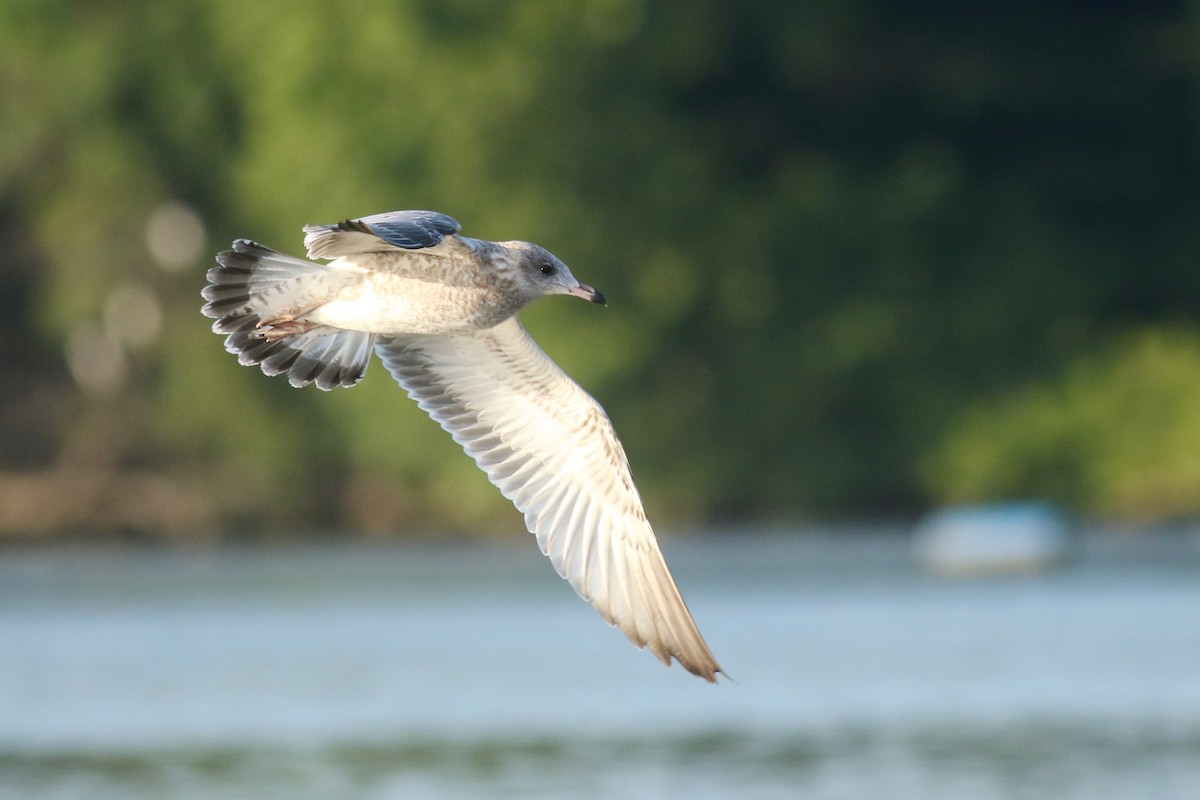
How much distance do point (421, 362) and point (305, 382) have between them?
87 centimetres

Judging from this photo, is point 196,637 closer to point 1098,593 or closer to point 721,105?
point 1098,593

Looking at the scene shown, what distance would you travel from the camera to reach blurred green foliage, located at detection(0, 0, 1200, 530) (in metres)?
25.8

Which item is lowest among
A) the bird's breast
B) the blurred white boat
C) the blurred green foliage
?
the bird's breast

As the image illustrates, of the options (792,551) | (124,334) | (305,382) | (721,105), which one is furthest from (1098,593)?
(305,382)

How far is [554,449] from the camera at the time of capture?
8.34 metres

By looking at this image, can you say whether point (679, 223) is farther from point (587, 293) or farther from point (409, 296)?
point (409, 296)

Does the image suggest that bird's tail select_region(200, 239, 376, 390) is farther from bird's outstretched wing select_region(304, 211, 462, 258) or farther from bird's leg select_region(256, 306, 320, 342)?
bird's outstretched wing select_region(304, 211, 462, 258)

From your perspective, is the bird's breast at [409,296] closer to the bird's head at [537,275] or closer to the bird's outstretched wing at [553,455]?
the bird's head at [537,275]

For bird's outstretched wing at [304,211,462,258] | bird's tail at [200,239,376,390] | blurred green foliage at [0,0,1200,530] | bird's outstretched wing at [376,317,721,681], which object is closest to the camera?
bird's outstretched wing at [304,211,462,258]

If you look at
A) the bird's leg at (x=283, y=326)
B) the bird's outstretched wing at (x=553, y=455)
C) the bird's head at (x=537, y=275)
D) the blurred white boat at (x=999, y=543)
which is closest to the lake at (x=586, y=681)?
the blurred white boat at (x=999, y=543)

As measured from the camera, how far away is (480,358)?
8.28 metres

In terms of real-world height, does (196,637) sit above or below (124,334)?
below

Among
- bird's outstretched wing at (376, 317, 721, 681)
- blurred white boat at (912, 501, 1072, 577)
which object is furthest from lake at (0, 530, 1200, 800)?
bird's outstretched wing at (376, 317, 721, 681)

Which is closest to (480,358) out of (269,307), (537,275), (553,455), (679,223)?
(553,455)
